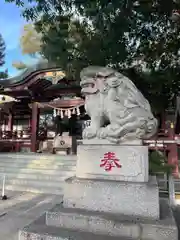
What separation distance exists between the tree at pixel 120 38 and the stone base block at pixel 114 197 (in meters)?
2.69

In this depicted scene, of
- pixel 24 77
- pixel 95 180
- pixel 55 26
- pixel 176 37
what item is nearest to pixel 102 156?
pixel 95 180

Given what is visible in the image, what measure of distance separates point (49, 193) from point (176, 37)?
4.90 metres

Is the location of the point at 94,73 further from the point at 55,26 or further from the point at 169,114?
the point at 169,114

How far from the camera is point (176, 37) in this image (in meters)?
4.96

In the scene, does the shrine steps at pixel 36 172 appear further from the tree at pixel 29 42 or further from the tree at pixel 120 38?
the tree at pixel 29 42

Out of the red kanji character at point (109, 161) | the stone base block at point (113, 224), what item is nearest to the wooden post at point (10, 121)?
the stone base block at point (113, 224)

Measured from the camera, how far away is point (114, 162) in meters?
2.43

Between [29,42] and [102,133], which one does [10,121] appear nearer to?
[29,42]

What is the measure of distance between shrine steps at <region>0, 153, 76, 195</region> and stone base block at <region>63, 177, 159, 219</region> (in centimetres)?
322

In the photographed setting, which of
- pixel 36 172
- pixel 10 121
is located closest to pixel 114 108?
pixel 36 172

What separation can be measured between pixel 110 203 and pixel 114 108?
108cm

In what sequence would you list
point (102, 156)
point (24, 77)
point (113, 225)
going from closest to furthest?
point (113, 225) → point (102, 156) → point (24, 77)

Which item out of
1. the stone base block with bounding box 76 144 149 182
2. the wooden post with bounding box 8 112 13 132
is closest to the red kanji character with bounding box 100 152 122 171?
the stone base block with bounding box 76 144 149 182

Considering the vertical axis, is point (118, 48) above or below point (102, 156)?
above
